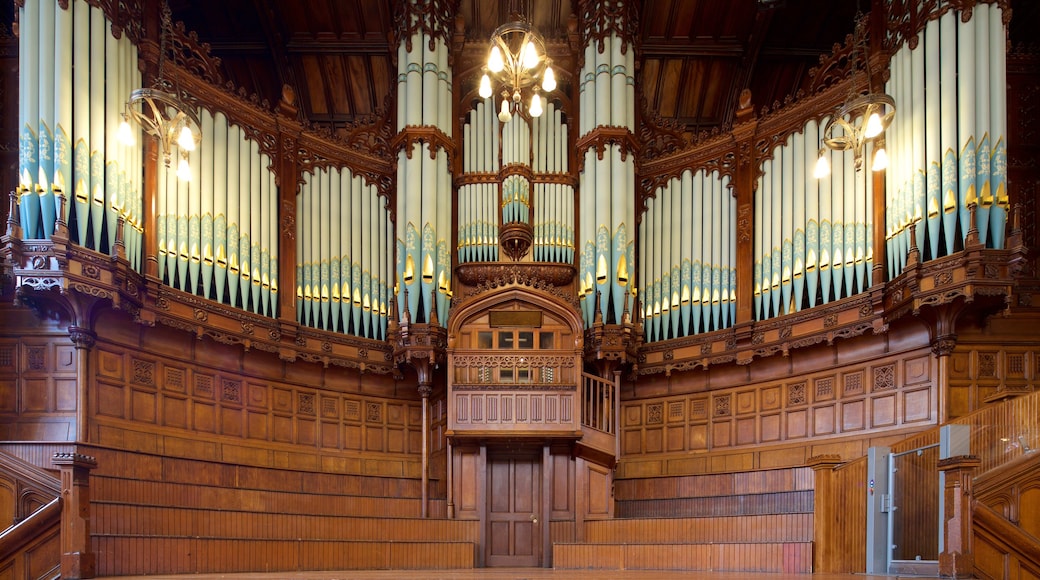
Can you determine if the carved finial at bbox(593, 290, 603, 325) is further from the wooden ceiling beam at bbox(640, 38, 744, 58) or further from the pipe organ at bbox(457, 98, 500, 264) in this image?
the wooden ceiling beam at bbox(640, 38, 744, 58)

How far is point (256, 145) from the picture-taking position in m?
12.9

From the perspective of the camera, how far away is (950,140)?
1068 centimetres

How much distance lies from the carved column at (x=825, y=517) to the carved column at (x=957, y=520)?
170 cm

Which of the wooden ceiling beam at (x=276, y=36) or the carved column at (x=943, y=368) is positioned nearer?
the carved column at (x=943, y=368)

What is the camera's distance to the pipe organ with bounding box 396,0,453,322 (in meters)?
13.5

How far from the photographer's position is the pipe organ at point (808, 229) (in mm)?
11805

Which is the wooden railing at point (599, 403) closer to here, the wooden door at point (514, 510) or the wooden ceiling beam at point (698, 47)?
the wooden door at point (514, 510)

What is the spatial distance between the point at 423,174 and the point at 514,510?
5.13 metres

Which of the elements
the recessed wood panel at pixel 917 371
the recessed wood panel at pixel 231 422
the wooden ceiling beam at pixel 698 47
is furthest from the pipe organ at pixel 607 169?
the recessed wood panel at pixel 231 422

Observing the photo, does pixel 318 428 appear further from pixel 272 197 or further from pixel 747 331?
pixel 747 331

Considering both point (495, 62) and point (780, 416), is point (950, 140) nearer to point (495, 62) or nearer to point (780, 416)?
point (780, 416)

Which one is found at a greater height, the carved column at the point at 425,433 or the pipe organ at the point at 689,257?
the pipe organ at the point at 689,257

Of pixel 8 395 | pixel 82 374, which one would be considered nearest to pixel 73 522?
pixel 82 374

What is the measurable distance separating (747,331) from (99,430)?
831 centimetres
